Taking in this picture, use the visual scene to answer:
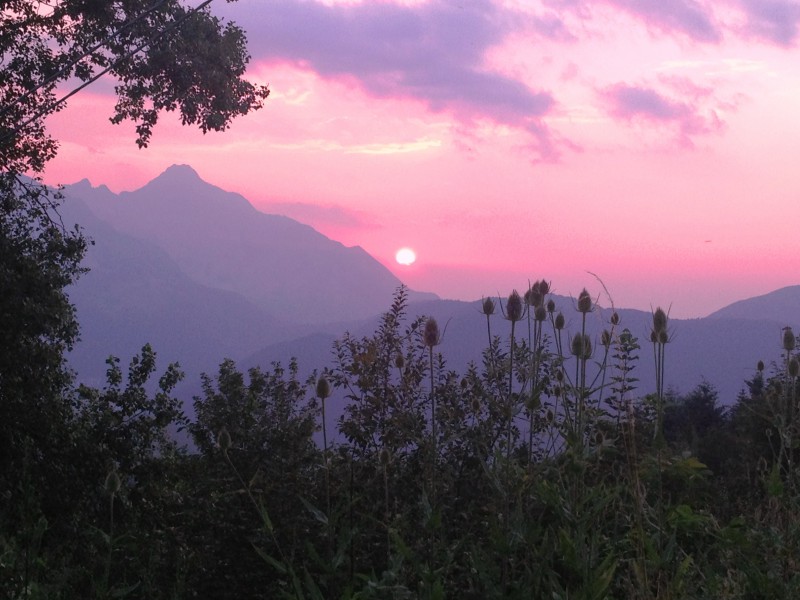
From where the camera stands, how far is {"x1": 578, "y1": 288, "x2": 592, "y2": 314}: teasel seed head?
4020 mm

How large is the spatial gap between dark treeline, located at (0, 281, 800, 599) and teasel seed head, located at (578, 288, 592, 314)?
0.04 feet

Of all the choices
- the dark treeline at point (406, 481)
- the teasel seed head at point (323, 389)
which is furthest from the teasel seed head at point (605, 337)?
the teasel seed head at point (323, 389)

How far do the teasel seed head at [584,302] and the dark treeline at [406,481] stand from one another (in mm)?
11

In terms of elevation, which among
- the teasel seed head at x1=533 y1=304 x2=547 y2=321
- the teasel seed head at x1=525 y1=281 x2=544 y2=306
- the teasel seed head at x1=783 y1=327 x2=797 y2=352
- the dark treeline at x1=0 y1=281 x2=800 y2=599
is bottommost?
the dark treeline at x1=0 y1=281 x2=800 y2=599

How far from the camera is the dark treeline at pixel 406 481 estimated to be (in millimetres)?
3162

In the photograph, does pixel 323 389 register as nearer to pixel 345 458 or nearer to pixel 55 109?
pixel 345 458

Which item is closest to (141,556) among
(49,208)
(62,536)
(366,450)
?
(366,450)

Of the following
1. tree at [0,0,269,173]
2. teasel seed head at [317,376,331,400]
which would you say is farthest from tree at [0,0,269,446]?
teasel seed head at [317,376,331,400]

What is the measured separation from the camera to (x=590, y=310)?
4.02m

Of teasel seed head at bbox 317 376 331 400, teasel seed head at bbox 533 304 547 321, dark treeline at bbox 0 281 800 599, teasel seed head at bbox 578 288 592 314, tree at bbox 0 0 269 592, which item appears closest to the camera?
dark treeline at bbox 0 281 800 599

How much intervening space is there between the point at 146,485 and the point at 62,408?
137 centimetres

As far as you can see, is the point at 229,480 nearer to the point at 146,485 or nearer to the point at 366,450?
the point at 366,450

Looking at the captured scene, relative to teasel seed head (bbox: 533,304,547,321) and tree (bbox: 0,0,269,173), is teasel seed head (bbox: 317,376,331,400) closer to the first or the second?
teasel seed head (bbox: 533,304,547,321)

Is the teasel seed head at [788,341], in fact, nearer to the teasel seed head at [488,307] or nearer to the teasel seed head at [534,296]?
the teasel seed head at [534,296]
